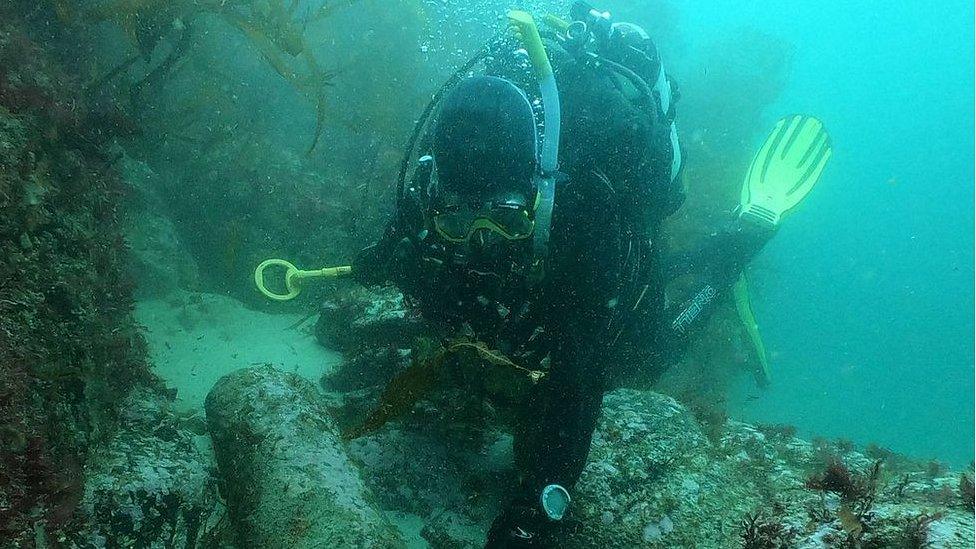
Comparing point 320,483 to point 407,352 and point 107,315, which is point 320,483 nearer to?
point 407,352

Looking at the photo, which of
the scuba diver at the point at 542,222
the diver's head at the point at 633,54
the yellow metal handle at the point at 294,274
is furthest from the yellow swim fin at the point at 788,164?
the yellow metal handle at the point at 294,274

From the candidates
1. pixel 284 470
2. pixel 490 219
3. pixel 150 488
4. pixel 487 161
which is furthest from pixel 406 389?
pixel 487 161

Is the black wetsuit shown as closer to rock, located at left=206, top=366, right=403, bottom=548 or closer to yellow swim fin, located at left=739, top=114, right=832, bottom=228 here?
rock, located at left=206, top=366, right=403, bottom=548

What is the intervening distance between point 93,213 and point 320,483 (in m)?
3.06

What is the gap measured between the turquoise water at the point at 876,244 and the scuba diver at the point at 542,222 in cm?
1198

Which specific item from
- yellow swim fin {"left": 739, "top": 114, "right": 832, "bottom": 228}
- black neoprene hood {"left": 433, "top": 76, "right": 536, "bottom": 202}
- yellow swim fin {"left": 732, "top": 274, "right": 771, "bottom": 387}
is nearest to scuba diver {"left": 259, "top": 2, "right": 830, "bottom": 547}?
black neoprene hood {"left": 433, "top": 76, "right": 536, "bottom": 202}

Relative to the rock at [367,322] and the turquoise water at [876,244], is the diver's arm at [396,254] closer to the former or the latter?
the rock at [367,322]

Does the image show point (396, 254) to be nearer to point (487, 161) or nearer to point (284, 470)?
point (487, 161)

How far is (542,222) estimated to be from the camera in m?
2.72

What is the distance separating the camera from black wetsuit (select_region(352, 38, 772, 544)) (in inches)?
106

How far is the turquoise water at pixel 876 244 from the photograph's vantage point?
32.6 m

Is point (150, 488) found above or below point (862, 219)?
below

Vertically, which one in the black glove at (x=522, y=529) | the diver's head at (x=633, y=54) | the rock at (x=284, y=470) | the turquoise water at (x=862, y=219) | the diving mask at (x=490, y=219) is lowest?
the rock at (x=284, y=470)

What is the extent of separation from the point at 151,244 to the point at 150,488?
3.44 meters
